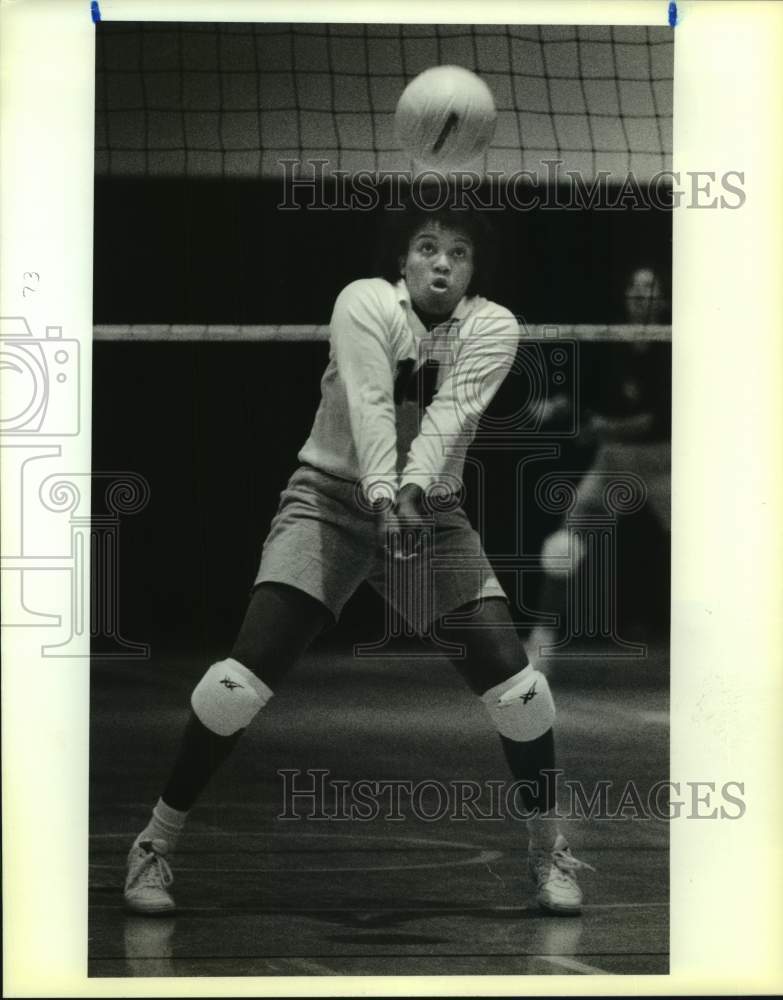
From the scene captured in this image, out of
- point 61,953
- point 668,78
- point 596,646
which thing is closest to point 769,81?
point 668,78

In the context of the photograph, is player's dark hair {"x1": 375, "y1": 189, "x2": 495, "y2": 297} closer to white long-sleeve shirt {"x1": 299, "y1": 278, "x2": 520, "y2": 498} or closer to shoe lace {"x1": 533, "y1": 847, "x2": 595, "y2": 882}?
white long-sleeve shirt {"x1": 299, "y1": 278, "x2": 520, "y2": 498}

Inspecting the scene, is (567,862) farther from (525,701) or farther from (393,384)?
(393,384)

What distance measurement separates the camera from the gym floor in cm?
359

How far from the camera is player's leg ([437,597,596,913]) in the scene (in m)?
3.63

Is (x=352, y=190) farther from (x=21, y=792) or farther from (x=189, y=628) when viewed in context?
(x=21, y=792)

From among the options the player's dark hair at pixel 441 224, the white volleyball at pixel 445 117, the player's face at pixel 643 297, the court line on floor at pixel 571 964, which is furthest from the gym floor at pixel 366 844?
the white volleyball at pixel 445 117

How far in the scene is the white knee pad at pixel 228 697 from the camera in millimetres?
3594

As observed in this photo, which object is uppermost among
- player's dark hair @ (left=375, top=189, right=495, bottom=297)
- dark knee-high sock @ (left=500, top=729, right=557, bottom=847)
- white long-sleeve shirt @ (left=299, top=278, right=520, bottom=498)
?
player's dark hair @ (left=375, top=189, right=495, bottom=297)

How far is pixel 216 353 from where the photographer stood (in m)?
3.59

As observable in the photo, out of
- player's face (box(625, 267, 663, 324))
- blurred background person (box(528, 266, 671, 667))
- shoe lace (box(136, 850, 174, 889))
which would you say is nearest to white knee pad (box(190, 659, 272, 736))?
shoe lace (box(136, 850, 174, 889))

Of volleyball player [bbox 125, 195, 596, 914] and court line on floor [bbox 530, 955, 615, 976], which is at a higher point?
volleyball player [bbox 125, 195, 596, 914]

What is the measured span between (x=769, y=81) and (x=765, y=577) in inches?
50.6

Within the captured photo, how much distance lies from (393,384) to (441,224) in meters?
0.43

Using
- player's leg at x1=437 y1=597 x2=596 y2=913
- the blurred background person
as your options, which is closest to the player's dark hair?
the blurred background person
